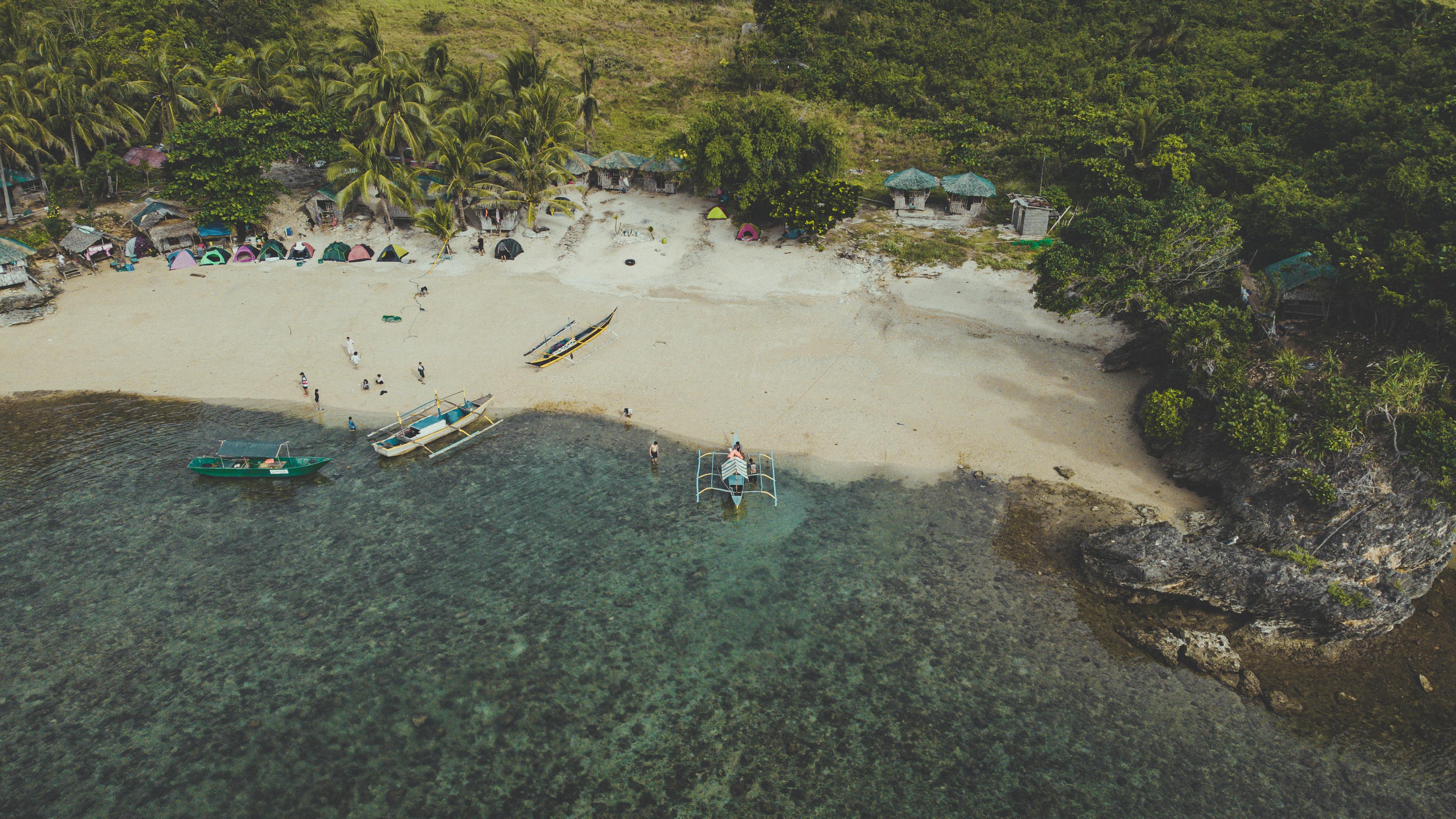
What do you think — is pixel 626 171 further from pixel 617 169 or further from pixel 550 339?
pixel 550 339

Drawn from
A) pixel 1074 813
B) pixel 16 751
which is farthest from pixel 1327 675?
pixel 16 751

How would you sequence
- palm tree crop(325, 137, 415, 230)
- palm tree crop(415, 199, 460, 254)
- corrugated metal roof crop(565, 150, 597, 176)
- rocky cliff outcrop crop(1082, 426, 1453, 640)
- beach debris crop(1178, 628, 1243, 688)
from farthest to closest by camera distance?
corrugated metal roof crop(565, 150, 597, 176)
palm tree crop(415, 199, 460, 254)
palm tree crop(325, 137, 415, 230)
rocky cliff outcrop crop(1082, 426, 1453, 640)
beach debris crop(1178, 628, 1243, 688)

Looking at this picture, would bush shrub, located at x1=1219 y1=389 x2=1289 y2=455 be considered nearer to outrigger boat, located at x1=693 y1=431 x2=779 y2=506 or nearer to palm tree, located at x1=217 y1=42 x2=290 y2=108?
outrigger boat, located at x1=693 y1=431 x2=779 y2=506

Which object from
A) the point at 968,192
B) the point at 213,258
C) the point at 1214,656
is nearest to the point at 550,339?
the point at 213,258

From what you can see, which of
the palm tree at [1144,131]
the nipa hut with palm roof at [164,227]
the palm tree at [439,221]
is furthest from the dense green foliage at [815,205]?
the nipa hut with palm roof at [164,227]

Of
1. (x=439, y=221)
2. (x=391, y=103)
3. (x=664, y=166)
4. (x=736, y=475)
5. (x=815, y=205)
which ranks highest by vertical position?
(x=391, y=103)

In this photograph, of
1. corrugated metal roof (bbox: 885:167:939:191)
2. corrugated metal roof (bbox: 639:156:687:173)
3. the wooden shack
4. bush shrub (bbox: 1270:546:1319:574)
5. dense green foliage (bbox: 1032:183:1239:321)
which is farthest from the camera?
corrugated metal roof (bbox: 639:156:687:173)

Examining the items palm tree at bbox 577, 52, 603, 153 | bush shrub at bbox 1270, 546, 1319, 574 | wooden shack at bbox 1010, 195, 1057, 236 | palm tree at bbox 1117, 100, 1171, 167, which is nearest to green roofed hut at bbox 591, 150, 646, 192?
palm tree at bbox 577, 52, 603, 153
